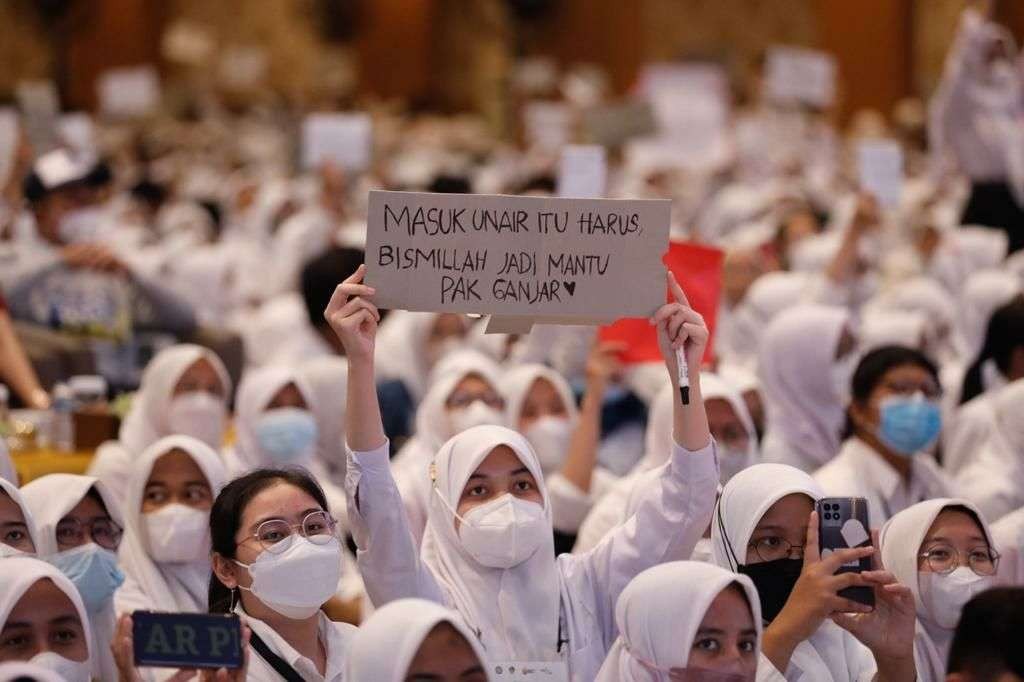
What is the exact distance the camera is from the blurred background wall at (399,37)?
2069 centimetres

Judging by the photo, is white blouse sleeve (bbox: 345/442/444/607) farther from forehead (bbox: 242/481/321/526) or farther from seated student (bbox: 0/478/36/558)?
seated student (bbox: 0/478/36/558)

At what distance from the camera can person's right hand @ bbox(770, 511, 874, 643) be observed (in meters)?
3.79

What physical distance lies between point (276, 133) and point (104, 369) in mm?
13602

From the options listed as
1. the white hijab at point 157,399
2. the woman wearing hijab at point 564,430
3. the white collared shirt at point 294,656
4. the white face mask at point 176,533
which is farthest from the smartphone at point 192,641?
the white hijab at point 157,399

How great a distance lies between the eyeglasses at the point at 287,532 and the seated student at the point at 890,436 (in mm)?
1943

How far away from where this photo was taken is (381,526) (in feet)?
13.0

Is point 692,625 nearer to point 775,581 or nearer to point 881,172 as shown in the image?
point 775,581

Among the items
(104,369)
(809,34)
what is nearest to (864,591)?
(104,369)

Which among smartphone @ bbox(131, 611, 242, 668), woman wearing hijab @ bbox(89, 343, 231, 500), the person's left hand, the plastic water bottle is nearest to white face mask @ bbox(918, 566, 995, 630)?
the person's left hand

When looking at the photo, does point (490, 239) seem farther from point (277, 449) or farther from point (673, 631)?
point (277, 449)

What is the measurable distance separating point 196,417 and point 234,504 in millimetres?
2267

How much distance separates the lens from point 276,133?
21.2 metres

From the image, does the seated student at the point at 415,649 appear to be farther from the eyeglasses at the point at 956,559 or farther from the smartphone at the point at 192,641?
the eyeglasses at the point at 956,559

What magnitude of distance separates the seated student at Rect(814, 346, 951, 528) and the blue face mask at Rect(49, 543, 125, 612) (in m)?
2.16
